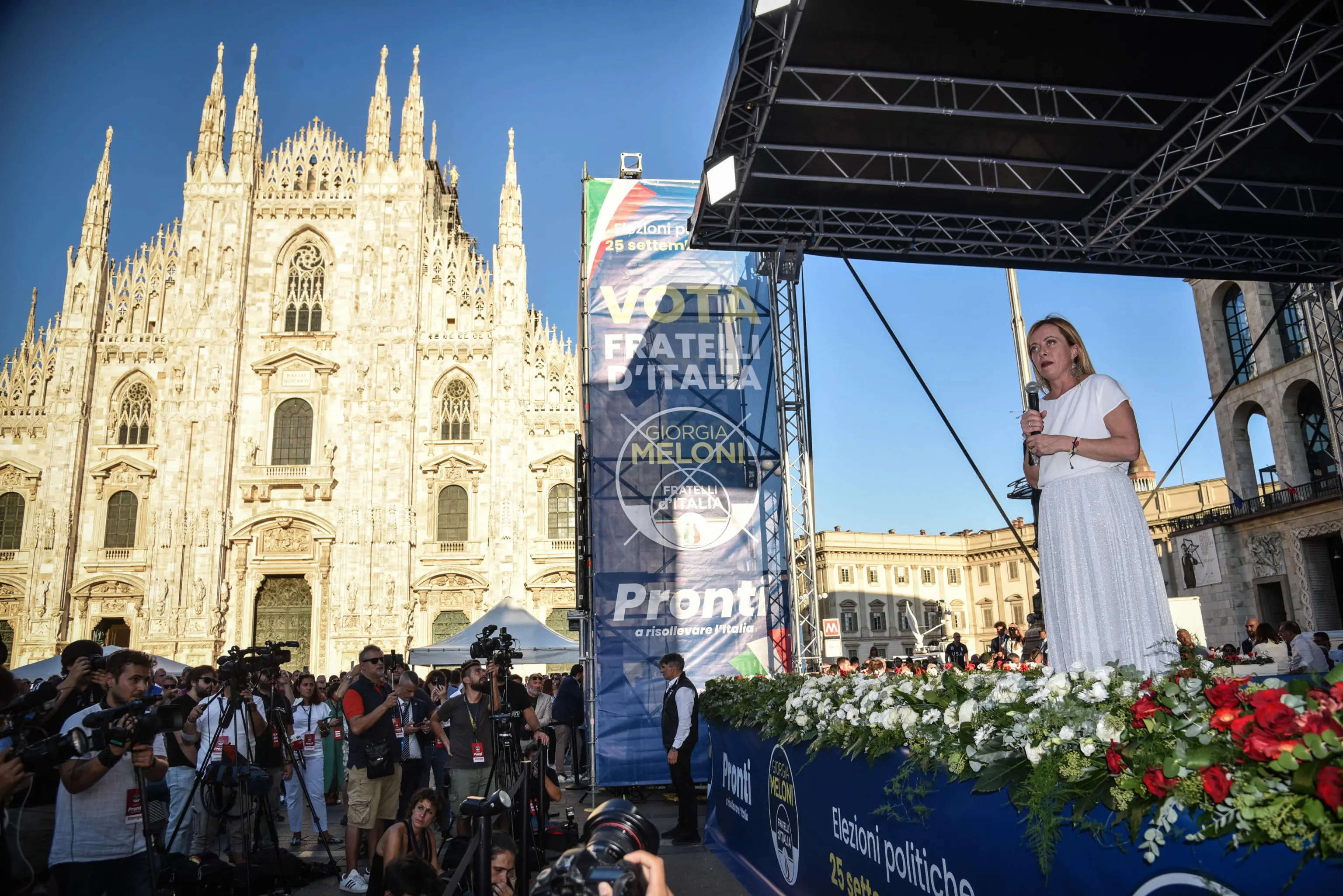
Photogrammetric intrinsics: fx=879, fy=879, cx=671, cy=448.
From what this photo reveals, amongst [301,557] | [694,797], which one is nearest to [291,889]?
[694,797]

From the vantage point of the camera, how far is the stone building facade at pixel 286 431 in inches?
1102

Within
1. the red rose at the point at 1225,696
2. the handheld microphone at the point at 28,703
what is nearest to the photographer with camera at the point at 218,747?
the handheld microphone at the point at 28,703

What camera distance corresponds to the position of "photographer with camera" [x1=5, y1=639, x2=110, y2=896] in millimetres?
4309

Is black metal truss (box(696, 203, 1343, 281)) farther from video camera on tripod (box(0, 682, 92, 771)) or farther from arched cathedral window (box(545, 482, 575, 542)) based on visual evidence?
arched cathedral window (box(545, 482, 575, 542))

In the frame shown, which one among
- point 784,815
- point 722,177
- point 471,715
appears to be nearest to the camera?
point 784,815

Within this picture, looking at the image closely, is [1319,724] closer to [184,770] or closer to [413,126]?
[184,770]

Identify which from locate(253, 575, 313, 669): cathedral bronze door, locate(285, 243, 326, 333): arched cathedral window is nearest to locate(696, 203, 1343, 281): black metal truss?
Answer: locate(253, 575, 313, 669): cathedral bronze door

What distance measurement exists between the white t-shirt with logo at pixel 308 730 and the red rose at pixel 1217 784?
9.41 m

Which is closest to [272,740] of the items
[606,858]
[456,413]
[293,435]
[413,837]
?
[413,837]

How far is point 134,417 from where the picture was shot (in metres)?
29.8

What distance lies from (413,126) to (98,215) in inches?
445

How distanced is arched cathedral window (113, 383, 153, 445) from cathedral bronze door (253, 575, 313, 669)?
21.4ft

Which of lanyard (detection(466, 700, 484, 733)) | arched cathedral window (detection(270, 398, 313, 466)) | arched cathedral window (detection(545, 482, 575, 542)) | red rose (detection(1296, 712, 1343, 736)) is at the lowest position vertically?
lanyard (detection(466, 700, 484, 733))

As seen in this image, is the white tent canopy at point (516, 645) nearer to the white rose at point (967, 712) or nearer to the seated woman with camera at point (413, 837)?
the seated woman with camera at point (413, 837)
